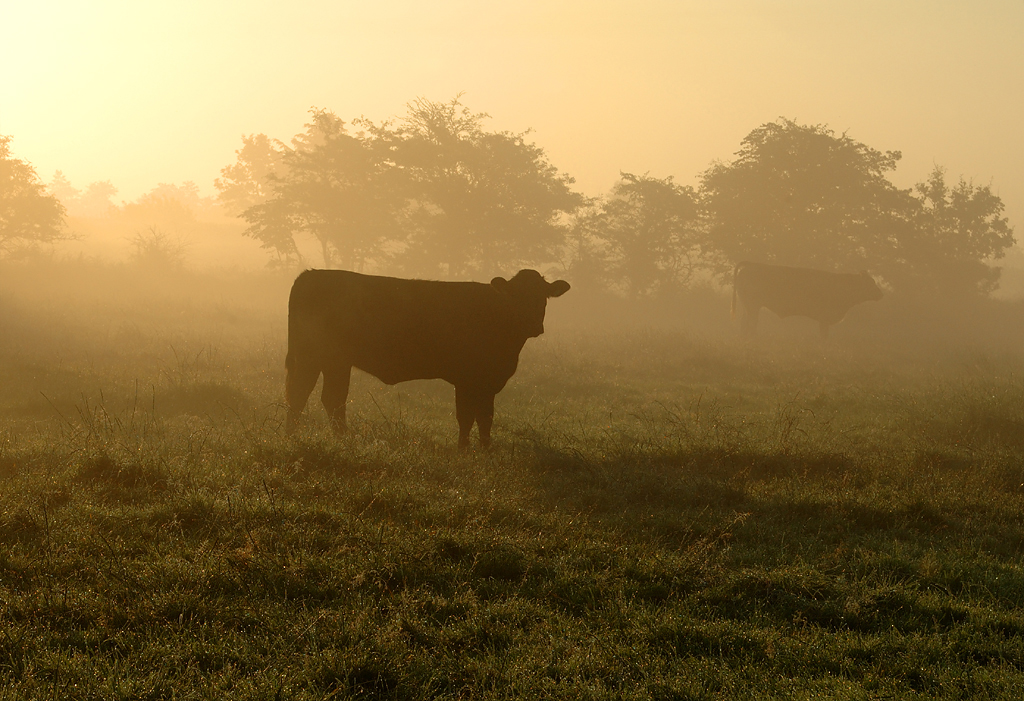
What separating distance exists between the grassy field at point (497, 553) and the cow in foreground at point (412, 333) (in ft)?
1.97

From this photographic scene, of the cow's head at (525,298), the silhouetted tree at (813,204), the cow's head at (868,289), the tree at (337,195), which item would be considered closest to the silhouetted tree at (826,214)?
the silhouetted tree at (813,204)

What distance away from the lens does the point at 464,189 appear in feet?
97.1

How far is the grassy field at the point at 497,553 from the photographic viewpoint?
12.3 ft

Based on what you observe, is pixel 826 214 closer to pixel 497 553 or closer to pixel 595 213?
pixel 595 213

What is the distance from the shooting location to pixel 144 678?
3.49 metres

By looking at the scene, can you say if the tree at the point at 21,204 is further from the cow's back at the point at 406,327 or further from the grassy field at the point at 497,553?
the cow's back at the point at 406,327

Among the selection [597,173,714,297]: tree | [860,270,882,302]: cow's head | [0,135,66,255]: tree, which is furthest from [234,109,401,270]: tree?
[860,270,882,302]: cow's head

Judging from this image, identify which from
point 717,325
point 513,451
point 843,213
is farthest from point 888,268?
point 513,451

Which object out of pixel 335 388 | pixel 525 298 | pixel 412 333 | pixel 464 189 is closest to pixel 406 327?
pixel 412 333

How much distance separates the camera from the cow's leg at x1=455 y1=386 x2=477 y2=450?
8633mm

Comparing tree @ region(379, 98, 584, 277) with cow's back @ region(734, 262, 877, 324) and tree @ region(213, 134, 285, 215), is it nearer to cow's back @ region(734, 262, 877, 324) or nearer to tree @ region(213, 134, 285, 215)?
cow's back @ region(734, 262, 877, 324)

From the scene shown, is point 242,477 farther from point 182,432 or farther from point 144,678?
point 144,678

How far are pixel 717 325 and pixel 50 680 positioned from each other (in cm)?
3035

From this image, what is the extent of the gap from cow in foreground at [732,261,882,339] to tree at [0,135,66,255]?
2663cm
